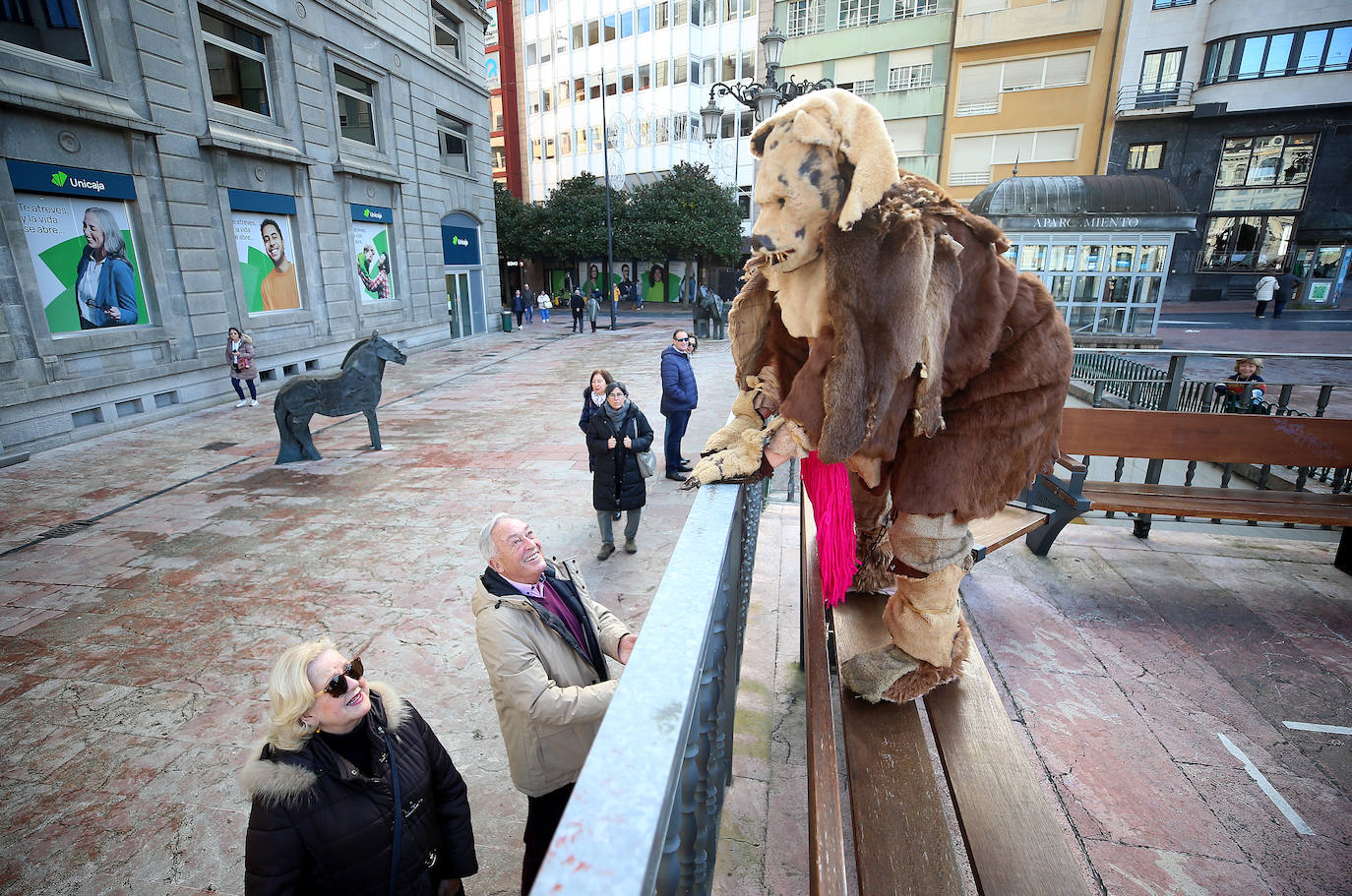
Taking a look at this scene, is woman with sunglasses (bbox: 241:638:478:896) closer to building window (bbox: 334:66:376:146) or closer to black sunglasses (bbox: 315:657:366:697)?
black sunglasses (bbox: 315:657:366:697)

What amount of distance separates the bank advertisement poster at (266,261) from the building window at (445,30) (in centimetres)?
898

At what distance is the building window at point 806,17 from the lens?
28.0 meters

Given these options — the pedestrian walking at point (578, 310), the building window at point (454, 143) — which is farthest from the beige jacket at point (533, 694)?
the pedestrian walking at point (578, 310)

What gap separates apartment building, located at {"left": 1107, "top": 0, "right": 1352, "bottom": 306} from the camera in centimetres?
2427

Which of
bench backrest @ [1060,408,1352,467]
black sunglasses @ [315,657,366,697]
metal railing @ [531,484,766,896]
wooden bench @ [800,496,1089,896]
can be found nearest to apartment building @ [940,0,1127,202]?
bench backrest @ [1060,408,1352,467]

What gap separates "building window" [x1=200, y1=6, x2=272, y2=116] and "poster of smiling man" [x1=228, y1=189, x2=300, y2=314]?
177 centimetres

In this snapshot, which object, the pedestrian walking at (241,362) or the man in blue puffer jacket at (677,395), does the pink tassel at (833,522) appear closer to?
the man in blue puffer jacket at (677,395)

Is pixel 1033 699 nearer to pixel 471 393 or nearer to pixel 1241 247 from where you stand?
pixel 471 393

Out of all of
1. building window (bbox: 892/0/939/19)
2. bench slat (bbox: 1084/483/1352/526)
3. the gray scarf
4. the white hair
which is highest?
building window (bbox: 892/0/939/19)

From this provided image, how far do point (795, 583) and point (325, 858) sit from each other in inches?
113

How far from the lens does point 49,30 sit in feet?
29.3

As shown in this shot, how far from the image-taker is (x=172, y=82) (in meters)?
10.5

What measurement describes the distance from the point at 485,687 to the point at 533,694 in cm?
178

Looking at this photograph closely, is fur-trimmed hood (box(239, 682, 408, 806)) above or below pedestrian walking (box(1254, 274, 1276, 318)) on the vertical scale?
below
